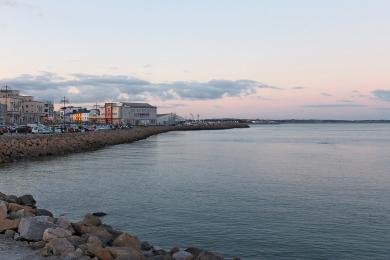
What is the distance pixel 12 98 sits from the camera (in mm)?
112375

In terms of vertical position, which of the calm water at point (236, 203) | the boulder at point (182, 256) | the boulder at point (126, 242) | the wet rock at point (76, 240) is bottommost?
the calm water at point (236, 203)

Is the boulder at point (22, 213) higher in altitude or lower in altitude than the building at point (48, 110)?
lower

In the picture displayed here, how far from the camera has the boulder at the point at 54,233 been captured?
9695 mm

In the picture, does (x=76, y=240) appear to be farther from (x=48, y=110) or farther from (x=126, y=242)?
(x=48, y=110)

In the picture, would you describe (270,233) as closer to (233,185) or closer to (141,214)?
(141,214)

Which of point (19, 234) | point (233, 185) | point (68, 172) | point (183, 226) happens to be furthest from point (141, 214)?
point (68, 172)

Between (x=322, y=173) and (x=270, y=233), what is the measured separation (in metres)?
14.7

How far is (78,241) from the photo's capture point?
9734 millimetres

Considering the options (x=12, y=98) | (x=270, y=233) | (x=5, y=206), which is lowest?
(x=270, y=233)

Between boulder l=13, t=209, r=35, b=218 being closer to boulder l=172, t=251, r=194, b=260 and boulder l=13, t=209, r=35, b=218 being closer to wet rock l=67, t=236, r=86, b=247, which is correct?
wet rock l=67, t=236, r=86, b=247

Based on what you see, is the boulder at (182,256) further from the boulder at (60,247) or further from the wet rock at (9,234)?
the wet rock at (9,234)

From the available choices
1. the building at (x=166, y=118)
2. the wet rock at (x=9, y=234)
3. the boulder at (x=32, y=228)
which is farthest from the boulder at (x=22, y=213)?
the building at (x=166, y=118)

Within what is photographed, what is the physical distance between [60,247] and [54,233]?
0.96 metres

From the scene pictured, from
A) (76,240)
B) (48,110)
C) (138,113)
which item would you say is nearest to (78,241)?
(76,240)
